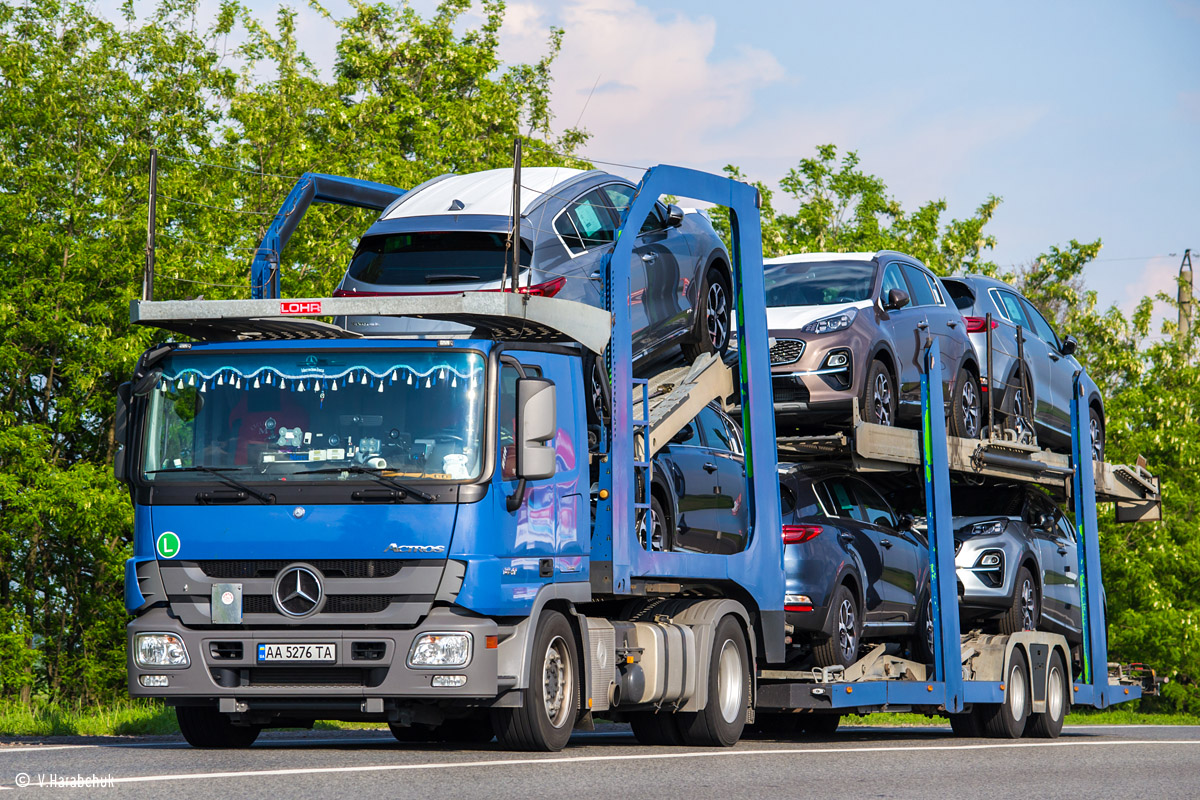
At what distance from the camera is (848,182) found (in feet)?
135

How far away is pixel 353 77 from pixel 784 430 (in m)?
24.4

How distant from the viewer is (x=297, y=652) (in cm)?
927

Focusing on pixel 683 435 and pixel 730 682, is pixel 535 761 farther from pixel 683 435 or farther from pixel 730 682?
pixel 683 435

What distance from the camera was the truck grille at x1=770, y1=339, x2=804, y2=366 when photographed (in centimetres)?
1338

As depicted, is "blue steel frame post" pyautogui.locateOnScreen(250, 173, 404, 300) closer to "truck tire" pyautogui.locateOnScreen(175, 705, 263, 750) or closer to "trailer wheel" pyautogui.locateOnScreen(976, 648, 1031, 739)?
"truck tire" pyautogui.locateOnScreen(175, 705, 263, 750)

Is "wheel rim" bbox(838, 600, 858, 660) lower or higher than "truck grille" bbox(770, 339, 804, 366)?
lower

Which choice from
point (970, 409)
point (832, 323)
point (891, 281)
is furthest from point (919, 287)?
point (832, 323)

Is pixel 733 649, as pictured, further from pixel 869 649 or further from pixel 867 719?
pixel 867 719

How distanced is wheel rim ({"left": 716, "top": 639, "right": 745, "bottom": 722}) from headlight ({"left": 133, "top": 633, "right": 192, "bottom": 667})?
389cm

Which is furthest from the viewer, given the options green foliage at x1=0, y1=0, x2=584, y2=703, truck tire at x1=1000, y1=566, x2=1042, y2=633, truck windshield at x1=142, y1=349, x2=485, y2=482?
green foliage at x1=0, y1=0, x2=584, y2=703

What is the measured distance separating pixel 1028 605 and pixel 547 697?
725cm

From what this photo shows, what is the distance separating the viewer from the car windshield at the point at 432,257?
11148mm

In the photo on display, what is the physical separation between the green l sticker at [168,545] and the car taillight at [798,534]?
197 inches

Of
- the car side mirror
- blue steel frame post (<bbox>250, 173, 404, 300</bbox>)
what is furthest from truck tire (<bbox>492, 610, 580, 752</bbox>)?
blue steel frame post (<bbox>250, 173, 404, 300</bbox>)
